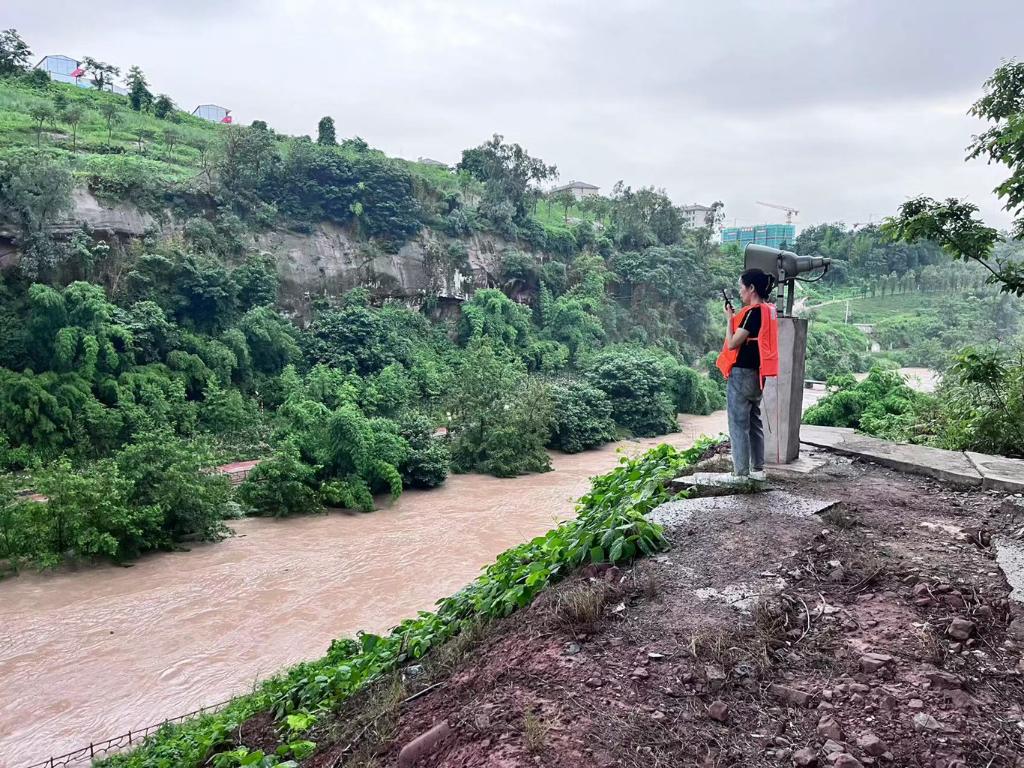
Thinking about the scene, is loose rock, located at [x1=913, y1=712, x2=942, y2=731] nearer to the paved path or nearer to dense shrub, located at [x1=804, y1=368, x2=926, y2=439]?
the paved path

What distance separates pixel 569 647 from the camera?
7.30 ft

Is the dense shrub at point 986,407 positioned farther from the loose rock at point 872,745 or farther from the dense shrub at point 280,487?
the dense shrub at point 280,487

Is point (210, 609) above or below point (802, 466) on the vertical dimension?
below

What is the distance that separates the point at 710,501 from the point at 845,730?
5.76 ft

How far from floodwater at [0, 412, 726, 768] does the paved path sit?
15.1 ft

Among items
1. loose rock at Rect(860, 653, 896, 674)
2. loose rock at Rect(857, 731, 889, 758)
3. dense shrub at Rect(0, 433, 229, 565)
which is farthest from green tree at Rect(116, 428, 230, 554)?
loose rock at Rect(857, 731, 889, 758)

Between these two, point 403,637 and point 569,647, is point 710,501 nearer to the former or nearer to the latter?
point 569,647

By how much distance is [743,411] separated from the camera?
3.72 meters

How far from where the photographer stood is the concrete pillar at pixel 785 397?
419 cm

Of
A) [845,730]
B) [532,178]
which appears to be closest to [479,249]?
[532,178]

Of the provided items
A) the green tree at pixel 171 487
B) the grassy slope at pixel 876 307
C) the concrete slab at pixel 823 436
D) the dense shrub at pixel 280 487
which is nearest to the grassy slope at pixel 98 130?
the dense shrub at pixel 280 487

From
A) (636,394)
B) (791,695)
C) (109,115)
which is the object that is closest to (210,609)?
(791,695)

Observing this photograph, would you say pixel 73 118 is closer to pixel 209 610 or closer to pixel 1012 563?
pixel 209 610

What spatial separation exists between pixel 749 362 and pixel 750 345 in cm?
10
